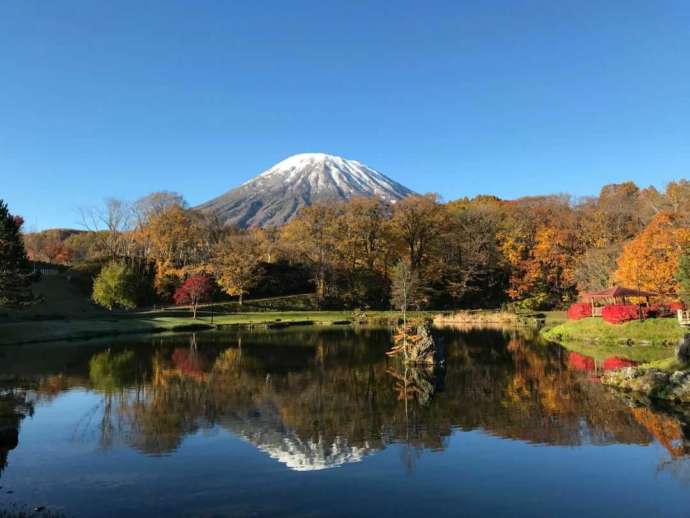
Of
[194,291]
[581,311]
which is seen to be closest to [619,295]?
[581,311]

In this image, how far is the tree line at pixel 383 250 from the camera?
2913 inches

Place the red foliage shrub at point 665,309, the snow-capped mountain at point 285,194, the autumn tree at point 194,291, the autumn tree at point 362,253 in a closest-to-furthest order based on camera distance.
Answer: the red foliage shrub at point 665,309
the autumn tree at point 194,291
the autumn tree at point 362,253
the snow-capped mountain at point 285,194

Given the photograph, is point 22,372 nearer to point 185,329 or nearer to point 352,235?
point 185,329

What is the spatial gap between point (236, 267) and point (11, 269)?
103ft

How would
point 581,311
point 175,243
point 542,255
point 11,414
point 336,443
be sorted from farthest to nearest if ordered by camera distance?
point 175,243 → point 542,255 → point 581,311 → point 11,414 → point 336,443

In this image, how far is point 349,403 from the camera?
20.1 m

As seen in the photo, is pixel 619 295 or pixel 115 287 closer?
pixel 619 295

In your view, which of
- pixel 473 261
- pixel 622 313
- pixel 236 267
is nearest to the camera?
pixel 622 313

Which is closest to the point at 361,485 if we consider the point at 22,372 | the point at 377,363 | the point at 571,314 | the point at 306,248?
the point at 377,363

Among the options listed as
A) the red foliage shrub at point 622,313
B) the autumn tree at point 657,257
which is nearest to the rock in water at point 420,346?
the red foliage shrub at point 622,313

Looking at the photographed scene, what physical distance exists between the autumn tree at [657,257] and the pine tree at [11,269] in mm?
52457

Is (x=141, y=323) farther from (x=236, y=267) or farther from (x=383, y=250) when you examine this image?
(x=383, y=250)

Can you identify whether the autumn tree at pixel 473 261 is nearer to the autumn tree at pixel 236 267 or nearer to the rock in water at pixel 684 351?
the autumn tree at pixel 236 267

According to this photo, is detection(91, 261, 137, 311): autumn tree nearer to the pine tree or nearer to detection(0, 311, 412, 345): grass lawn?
detection(0, 311, 412, 345): grass lawn
